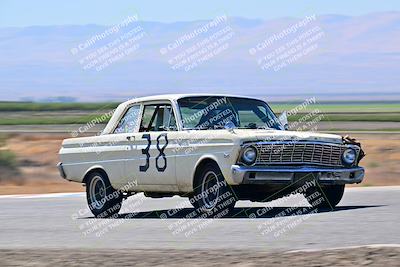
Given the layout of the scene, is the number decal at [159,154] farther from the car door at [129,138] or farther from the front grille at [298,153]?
the front grille at [298,153]

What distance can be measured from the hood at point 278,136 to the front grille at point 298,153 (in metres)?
0.06

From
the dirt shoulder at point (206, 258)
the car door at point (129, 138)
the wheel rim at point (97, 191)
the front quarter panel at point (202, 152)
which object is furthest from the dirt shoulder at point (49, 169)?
the dirt shoulder at point (206, 258)

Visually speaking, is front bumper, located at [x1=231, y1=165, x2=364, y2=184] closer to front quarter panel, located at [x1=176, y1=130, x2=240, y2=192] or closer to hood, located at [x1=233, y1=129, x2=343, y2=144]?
front quarter panel, located at [x1=176, y1=130, x2=240, y2=192]

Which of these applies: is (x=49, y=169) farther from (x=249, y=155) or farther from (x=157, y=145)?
(x=249, y=155)

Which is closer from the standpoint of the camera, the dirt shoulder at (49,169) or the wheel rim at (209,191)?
the wheel rim at (209,191)

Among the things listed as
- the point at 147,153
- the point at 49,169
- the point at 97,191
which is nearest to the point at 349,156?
the point at 147,153

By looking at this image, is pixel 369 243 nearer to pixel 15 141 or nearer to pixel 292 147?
pixel 292 147

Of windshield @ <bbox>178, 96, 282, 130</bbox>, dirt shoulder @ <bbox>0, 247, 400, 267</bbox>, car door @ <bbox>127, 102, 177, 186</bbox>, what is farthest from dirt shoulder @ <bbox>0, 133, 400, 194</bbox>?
dirt shoulder @ <bbox>0, 247, 400, 267</bbox>

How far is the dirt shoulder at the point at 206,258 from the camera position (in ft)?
33.1

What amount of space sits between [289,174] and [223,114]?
5.42 feet

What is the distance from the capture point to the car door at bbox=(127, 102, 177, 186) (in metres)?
15.3

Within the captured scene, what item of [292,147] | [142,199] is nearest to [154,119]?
[292,147]

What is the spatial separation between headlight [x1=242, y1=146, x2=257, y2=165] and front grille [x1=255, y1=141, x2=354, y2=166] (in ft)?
0.19

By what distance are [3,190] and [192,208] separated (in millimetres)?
10793
